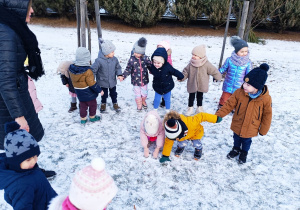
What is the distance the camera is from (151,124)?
11.5ft

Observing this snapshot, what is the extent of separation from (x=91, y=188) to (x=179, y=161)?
8.05 ft

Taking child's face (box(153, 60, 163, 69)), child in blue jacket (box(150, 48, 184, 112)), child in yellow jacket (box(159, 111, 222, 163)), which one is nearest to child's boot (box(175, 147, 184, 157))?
child in yellow jacket (box(159, 111, 222, 163))

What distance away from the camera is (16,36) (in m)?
2.21

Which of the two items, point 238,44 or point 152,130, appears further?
point 238,44

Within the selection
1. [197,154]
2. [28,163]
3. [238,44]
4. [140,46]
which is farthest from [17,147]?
[238,44]

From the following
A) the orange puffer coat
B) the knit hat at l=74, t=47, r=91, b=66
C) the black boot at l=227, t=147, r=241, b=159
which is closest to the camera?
the orange puffer coat

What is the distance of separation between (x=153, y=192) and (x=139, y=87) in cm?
254

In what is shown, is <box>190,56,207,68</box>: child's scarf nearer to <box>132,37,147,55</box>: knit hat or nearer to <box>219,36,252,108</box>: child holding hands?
<box>219,36,252,108</box>: child holding hands

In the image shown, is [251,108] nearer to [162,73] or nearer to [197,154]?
[197,154]

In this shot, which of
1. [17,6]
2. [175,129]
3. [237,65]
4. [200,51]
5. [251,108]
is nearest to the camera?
[17,6]

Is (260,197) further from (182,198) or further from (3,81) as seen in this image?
(3,81)

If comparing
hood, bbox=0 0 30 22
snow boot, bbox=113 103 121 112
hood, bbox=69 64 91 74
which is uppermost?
hood, bbox=0 0 30 22

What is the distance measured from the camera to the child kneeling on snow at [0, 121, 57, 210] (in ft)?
6.28

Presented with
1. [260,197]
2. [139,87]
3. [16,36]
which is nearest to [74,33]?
[139,87]
